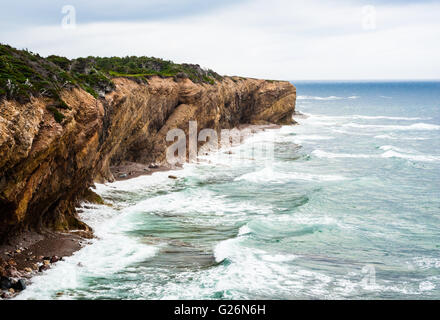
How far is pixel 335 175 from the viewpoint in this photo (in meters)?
35.8

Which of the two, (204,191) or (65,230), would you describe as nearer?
(65,230)

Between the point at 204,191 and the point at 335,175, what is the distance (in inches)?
465

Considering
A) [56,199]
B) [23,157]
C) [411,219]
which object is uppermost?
[23,157]

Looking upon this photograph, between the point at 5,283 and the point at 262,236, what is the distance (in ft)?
34.6

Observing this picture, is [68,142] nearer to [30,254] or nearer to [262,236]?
[30,254]

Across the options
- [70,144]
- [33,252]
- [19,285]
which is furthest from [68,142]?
[19,285]

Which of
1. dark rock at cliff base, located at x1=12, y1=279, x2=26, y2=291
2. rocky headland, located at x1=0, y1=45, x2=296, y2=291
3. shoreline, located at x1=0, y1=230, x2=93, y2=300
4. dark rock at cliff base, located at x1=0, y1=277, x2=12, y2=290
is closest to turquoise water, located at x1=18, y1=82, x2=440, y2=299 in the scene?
dark rock at cliff base, located at x1=12, y1=279, x2=26, y2=291

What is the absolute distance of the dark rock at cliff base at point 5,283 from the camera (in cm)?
1348

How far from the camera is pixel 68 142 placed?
18.1m

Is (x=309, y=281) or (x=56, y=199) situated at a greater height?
(x=56, y=199)

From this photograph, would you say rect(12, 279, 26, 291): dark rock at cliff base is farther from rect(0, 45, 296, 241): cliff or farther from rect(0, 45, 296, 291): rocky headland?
rect(0, 45, 296, 241): cliff

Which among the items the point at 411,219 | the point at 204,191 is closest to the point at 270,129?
the point at 204,191

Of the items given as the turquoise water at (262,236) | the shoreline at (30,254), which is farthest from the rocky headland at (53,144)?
the turquoise water at (262,236)
